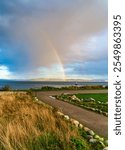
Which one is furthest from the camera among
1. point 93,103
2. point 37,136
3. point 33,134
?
Result: point 93,103

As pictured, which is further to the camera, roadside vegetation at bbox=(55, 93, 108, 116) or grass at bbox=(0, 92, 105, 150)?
roadside vegetation at bbox=(55, 93, 108, 116)

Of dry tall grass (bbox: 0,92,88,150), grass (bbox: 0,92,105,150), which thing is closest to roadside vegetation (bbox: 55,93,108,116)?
dry tall grass (bbox: 0,92,88,150)

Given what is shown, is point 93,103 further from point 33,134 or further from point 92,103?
point 33,134

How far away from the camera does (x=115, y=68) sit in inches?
186

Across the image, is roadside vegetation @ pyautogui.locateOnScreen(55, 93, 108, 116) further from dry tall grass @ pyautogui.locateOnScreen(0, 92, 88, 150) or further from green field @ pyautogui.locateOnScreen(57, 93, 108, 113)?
dry tall grass @ pyautogui.locateOnScreen(0, 92, 88, 150)

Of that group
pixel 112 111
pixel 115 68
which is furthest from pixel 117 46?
pixel 112 111

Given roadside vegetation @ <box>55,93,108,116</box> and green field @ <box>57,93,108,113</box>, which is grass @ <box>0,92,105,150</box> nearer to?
roadside vegetation @ <box>55,93,108,116</box>

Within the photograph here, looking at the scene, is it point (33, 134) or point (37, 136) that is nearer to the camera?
point (37, 136)

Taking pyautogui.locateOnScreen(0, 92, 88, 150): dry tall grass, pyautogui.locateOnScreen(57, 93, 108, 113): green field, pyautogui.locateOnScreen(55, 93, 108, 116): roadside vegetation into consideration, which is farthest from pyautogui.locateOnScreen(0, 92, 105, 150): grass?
pyautogui.locateOnScreen(57, 93, 108, 113): green field

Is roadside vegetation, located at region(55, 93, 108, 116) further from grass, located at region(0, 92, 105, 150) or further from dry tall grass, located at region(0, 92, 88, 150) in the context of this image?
grass, located at region(0, 92, 105, 150)

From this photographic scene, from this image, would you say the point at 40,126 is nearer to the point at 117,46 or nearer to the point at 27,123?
the point at 27,123

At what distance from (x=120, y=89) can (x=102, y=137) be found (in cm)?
303

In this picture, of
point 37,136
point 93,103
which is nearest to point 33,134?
point 37,136

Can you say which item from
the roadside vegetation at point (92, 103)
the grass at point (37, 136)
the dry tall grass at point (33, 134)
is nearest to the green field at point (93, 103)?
the roadside vegetation at point (92, 103)
